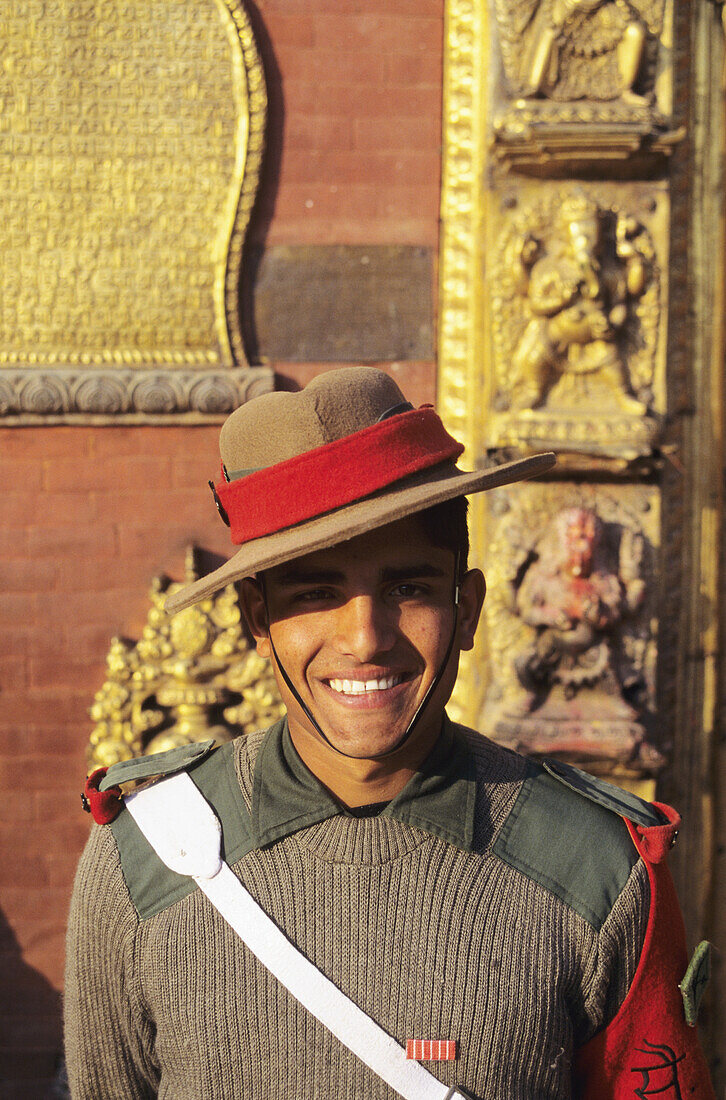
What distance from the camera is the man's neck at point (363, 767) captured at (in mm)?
Result: 1327

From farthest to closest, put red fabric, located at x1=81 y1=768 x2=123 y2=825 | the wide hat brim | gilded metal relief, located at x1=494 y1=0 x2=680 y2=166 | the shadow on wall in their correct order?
the shadow on wall → gilded metal relief, located at x1=494 y1=0 x2=680 y2=166 → red fabric, located at x1=81 y1=768 x2=123 y2=825 → the wide hat brim

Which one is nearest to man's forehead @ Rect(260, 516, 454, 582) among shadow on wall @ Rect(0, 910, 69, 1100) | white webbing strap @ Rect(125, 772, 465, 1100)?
white webbing strap @ Rect(125, 772, 465, 1100)

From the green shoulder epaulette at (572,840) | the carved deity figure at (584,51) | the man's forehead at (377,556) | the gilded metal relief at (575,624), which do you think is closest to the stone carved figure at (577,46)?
the carved deity figure at (584,51)

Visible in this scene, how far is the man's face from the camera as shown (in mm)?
1270

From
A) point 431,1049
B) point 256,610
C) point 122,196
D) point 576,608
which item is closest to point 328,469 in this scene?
point 256,610

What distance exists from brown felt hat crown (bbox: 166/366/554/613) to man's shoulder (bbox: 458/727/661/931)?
451mm

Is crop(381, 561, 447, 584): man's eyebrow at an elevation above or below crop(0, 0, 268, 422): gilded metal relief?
below

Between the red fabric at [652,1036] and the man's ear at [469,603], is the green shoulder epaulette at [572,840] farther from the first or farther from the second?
the man's ear at [469,603]

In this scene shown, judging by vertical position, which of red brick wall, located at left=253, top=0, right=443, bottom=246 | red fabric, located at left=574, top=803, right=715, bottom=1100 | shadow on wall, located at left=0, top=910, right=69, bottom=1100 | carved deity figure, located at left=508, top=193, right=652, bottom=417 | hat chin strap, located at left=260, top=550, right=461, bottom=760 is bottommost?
shadow on wall, located at left=0, top=910, right=69, bottom=1100

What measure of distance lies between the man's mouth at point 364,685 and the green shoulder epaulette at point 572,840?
0.29 meters

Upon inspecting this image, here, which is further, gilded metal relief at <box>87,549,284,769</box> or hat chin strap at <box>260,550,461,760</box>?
gilded metal relief at <box>87,549,284,769</box>

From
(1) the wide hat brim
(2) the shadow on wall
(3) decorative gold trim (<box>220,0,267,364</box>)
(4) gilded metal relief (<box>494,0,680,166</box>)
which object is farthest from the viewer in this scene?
(2) the shadow on wall

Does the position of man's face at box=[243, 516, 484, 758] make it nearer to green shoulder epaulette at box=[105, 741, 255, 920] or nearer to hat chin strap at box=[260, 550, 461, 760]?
hat chin strap at box=[260, 550, 461, 760]

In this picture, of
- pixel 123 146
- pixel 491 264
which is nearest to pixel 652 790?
pixel 491 264
